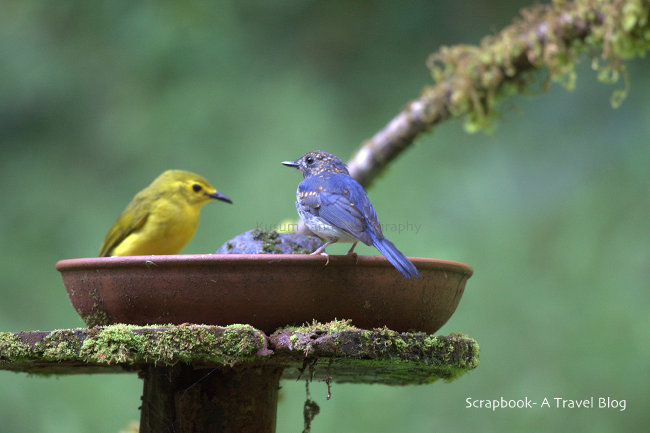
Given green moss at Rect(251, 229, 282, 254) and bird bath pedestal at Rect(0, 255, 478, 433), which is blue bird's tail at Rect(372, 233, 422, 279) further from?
green moss at Rect(251, 229, 282, 254)

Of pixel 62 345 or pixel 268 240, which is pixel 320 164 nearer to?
pixel 268 240

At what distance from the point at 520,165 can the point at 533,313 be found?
108cm

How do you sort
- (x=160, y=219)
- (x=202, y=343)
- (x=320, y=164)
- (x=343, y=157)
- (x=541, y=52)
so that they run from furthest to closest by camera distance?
(x=343, y=157) < (x=541, y=52) < (x=160, y=219) < (x=320, y=164) < (x=202, y=343)

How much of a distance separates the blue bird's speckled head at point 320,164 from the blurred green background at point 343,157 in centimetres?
150

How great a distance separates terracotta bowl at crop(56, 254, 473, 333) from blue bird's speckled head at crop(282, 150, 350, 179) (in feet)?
2.50

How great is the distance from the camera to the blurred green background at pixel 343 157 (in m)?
4.81

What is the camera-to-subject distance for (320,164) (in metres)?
2.87

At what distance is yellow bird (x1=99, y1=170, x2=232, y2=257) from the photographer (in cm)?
345

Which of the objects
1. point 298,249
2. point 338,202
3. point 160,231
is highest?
point 160,231

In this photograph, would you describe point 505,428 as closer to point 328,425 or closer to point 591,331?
point 591,331

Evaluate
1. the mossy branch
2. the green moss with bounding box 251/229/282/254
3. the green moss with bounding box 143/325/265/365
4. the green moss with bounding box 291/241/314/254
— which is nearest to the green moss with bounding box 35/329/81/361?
the green moss with bounding box 143/325/265/365

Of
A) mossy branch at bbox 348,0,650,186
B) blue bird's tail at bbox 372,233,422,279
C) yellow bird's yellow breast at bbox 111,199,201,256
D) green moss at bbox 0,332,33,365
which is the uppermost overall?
mossy branch at bbox 348,0,650,186

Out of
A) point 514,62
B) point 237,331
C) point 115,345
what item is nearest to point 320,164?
point 237,331

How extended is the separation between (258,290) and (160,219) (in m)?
1.52
